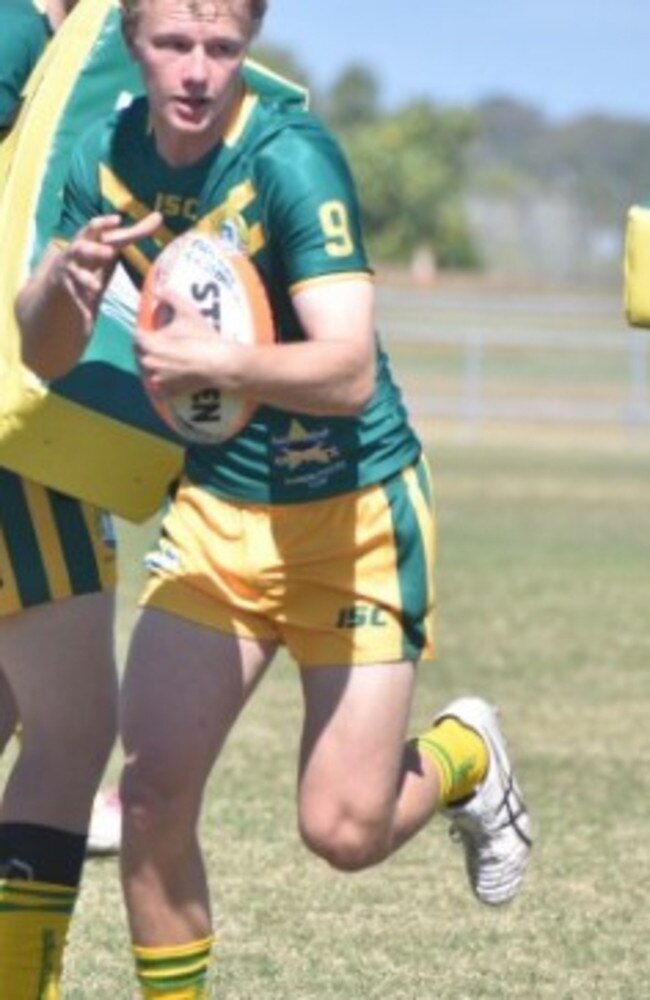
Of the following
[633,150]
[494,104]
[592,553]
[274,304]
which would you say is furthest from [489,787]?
[494,104]

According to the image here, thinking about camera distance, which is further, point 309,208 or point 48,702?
point 48,702

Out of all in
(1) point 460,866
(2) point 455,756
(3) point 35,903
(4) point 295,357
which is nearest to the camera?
(4) point 295,357

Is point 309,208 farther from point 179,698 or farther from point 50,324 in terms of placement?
point 179,698

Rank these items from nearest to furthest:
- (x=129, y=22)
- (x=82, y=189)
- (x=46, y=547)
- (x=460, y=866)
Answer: (x=129, y=22), (x=82, y=189), (x=46, y=547), (x=460, y=866)

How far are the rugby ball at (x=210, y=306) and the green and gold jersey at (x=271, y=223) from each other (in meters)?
0.08

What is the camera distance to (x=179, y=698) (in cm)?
532

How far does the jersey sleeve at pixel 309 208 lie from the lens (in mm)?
5125

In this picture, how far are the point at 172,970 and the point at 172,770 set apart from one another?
1.26ft

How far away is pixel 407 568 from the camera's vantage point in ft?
18.2

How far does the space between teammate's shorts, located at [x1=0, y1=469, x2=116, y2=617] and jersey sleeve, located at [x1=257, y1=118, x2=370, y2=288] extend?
0.89 m

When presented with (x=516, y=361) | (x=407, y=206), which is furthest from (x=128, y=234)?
(x=407, y=206)

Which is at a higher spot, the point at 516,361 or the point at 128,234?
the point at 128,234

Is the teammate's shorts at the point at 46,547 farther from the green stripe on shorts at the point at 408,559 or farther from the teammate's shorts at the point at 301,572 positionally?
the green stripe on shorts at the point at 408,559

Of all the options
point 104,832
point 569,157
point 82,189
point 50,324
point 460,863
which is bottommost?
point 569,157
